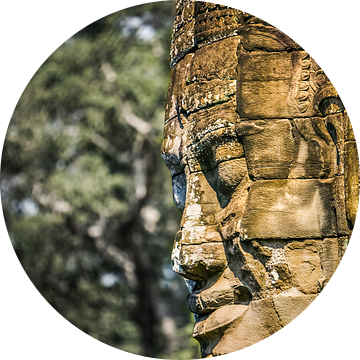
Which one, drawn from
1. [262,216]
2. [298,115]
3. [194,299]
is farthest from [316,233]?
[194,299]

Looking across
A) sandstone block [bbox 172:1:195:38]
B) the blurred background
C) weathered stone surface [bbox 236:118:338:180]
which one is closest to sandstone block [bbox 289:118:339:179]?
weathered stone surface [bbox 236:118:338:180]

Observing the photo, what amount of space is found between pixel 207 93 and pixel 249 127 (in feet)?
1.42

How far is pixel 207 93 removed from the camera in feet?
11.1

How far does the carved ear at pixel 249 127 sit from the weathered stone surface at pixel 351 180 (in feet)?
1.82

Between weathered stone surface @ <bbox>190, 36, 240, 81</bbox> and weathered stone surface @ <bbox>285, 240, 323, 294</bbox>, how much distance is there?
1.23 metres

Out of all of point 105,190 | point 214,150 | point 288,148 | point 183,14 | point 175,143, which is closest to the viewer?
point 288,148

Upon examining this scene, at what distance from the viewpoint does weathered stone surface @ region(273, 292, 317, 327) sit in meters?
2.92

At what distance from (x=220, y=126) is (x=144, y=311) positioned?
6.19 metres

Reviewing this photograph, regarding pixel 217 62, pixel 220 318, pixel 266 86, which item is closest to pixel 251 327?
pixel 220 318

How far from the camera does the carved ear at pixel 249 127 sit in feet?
10.3

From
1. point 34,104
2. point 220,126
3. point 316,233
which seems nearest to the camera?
point 316,233

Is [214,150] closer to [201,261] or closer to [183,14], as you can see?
[201,261]

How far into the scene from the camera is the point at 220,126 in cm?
324

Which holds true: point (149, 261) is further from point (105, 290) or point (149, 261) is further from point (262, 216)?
point (262, 216)
